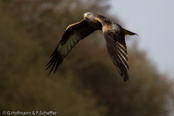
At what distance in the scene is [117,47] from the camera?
8383mm

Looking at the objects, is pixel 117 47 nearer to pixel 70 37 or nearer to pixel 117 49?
pixel 117 49

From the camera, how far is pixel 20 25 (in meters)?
29.8

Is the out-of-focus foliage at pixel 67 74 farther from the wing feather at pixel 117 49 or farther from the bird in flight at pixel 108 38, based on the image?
the wing feather at pixel 117 49

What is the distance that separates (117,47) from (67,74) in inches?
846

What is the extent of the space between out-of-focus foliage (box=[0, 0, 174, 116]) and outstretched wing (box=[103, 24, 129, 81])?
14876mm

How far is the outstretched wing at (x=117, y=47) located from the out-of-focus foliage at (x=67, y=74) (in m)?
14.9

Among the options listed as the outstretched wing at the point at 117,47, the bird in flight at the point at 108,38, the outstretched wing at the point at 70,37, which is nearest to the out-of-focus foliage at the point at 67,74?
the outstretched wing at the point at 70,37

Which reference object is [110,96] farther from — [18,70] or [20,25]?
[18,70]

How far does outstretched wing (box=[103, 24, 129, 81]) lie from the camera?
7927 millimetres

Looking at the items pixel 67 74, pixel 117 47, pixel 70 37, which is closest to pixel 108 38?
pixel 117 47

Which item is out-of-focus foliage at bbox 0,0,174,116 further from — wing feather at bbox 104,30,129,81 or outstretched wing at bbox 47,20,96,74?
wing feather at bbox 104,30,129,81

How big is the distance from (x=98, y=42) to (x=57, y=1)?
421 cm

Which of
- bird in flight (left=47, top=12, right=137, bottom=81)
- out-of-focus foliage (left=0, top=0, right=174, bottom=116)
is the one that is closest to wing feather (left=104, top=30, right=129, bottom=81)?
bird in flight (left=47, top=12, right=137, bottom=81)

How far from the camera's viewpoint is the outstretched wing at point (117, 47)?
26.0 ft
